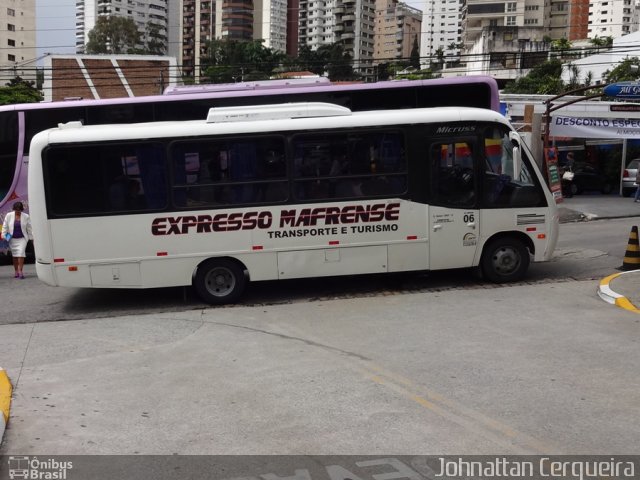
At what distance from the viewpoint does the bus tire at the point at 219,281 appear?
11773mm

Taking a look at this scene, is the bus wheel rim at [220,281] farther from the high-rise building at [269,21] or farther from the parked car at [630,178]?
the high-rise building at [269,21]

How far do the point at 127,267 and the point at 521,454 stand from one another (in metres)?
7.52

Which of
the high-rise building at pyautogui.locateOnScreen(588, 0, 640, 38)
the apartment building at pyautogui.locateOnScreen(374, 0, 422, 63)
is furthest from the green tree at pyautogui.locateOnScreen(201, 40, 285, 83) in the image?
the high-rise building at pyautogui.locateOnScreen(588, 0, 640, 38)

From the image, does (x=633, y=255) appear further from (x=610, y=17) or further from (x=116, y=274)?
(x=610, y=17)

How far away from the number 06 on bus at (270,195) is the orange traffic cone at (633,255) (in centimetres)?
267

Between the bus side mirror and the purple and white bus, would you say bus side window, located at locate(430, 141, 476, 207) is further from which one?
the purple and white bus

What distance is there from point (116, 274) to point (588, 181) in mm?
22907

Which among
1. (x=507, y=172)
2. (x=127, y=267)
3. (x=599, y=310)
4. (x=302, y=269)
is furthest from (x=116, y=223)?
(x=599, y=310)

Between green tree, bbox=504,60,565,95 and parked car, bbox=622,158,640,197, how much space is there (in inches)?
1266

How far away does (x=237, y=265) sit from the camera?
11.8 m

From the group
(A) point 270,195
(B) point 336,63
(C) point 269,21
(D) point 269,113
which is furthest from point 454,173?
(C) point 269,21

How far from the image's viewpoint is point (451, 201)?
12031 mm

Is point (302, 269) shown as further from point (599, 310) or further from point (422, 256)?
point (599, 310)

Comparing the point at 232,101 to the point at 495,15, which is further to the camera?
the point at 495,15
